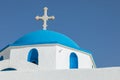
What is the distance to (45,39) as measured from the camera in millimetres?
16953

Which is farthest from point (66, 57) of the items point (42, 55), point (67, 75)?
point (67, 75)

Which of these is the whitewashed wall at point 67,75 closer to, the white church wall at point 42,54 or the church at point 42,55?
the church at point 42,55

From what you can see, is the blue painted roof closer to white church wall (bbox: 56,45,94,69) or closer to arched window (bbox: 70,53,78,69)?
white church wall (bbox: 56,45,94,69)

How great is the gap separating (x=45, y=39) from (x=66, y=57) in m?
1.30

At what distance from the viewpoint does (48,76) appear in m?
13.2

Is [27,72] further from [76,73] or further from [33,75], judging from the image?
[76,73]

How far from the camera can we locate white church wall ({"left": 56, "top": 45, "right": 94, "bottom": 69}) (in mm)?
16438

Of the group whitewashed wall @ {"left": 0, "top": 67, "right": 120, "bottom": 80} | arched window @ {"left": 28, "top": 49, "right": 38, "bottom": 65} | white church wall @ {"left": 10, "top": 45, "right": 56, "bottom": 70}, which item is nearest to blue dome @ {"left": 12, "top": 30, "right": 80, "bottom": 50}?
white church wall @ {"left": 10, "top": 45, "right": 56, "bottom": 70}

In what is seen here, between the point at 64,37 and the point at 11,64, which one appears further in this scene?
the point at 64,37

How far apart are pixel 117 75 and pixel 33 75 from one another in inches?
120

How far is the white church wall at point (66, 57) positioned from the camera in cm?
1644

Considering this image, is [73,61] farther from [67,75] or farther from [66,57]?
[67,75]

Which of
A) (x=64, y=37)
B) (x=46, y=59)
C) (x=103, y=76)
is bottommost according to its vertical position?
(x=103, y=76)

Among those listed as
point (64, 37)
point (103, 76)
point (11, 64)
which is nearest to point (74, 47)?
point (64, 37)
